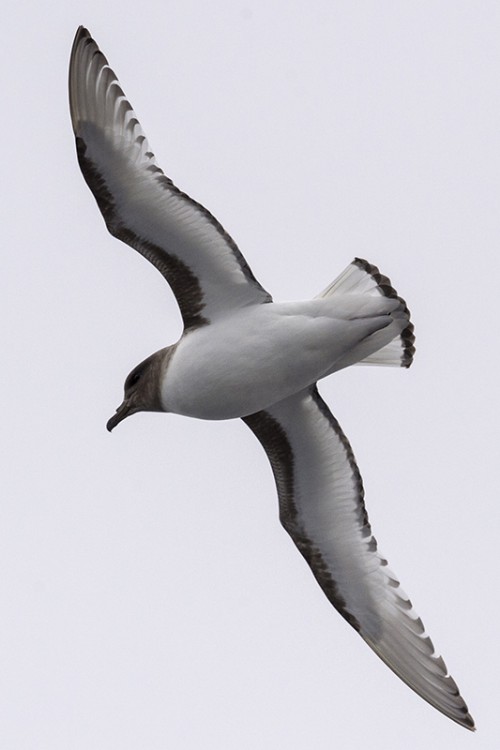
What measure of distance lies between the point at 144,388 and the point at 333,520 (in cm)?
220

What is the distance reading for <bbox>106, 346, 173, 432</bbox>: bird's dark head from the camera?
1426cm

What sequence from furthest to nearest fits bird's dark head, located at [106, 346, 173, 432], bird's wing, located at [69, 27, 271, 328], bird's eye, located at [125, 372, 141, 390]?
bird's eye, located at [125, 372, 141, 390] → bird's dark head, located at [106, 346, 173, 432] → bird's wing, located at [69, 27, 271, 328]

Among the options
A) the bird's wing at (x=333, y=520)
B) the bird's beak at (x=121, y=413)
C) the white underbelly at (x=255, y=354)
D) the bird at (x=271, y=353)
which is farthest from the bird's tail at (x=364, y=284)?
the bird's beak at (x=121, y=413)

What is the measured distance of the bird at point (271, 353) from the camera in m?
13.6

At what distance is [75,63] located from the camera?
1377 cm

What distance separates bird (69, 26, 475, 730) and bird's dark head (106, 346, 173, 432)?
Result: 0.01 meters

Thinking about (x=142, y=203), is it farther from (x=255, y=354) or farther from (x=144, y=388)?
(x=144, y=388)

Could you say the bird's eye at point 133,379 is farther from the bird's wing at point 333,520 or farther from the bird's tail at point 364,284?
the bird's tail at point 364,284

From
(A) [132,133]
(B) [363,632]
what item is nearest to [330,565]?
(B) [363,632]

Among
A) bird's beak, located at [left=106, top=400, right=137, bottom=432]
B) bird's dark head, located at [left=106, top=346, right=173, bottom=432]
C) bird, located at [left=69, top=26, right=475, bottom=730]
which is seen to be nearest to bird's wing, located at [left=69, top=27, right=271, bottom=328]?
bird, located at [left=69, top=26, right=475, bottom=730]

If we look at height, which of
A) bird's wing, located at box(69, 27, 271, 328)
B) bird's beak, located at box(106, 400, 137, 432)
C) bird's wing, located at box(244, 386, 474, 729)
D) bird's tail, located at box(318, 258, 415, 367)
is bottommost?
bird's wing, located at box(244, 386, 474, 729)

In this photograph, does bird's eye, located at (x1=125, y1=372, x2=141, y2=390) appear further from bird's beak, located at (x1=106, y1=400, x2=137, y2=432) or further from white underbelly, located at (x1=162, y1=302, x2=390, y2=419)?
white underbelly, located at (x1=162, y1=302, x2=390, y2=419)

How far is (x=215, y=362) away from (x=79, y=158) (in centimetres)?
199

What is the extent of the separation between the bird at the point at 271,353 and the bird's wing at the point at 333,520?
0.01m
